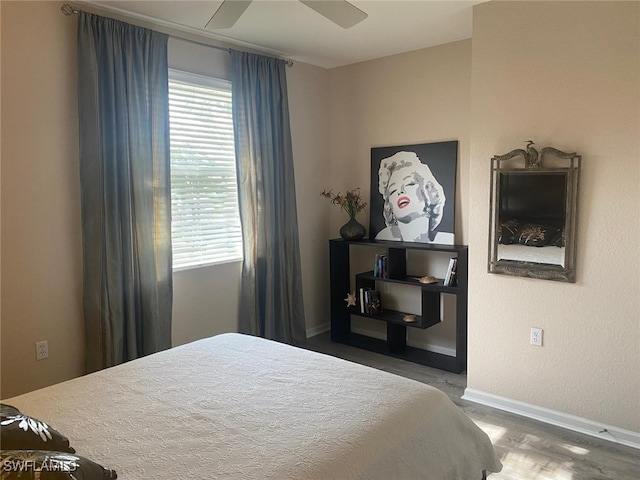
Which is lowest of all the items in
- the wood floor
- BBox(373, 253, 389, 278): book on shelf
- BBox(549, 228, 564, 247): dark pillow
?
the wood floor

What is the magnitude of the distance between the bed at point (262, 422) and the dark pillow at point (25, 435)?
13 centimetres

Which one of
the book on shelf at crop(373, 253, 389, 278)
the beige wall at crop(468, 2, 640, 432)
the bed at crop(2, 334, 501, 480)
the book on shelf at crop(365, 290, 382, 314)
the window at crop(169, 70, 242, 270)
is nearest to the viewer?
the bed at crop(2, 334, 501, 480)

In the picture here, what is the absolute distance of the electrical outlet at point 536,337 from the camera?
3.01 m

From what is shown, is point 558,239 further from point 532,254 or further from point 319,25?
point 319,25

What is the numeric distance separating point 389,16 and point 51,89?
85.3 inches

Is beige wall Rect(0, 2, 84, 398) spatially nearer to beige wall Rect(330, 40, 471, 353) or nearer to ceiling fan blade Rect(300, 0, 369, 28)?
ceiling fan blade Rect(300, 0, 369, 28)

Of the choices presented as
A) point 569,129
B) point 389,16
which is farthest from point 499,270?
point 389,16

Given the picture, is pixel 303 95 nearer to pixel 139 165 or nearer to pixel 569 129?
pixel 139 165

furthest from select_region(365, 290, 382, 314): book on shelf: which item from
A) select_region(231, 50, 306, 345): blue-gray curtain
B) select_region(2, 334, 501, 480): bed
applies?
select_region(2, 334, 501, 480): bed

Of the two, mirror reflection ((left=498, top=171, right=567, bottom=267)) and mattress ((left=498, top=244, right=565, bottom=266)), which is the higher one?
mirror reflection ((left=498, top=171, right=567, bottom=267))

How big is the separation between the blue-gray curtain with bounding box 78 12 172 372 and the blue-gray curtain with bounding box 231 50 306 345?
710mm

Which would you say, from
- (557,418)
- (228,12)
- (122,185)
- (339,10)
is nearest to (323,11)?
(339,10)

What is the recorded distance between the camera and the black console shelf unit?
146 inches

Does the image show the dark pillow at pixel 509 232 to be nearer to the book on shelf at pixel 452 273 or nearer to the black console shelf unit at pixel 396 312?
the black console shelf unit at pixel 396 312
